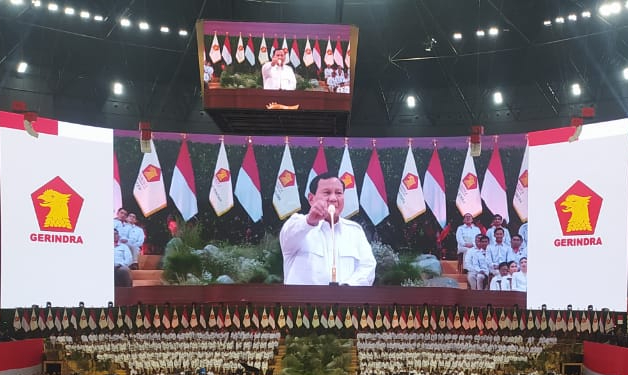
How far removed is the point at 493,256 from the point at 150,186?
10475 mm

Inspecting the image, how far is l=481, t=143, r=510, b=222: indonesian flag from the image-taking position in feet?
69.2

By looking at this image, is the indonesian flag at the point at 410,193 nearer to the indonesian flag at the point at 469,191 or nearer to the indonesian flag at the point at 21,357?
the indonesian flag at the point at 469,191

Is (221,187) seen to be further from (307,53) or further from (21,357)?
(21,357)

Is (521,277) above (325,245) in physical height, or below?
below

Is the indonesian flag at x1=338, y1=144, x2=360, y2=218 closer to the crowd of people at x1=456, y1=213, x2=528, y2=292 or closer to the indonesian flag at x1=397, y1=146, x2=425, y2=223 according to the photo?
the indonesian flag at x1=397, y1=146, x2=425, y2=223

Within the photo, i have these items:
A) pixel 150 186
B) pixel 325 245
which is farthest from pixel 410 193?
pixel 150 186

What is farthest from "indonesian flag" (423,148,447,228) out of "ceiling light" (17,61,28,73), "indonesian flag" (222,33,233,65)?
"ceiling light" (17,61,28,73)

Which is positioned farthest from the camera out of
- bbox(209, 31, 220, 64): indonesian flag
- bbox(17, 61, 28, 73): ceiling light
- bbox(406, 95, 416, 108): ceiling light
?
bbox(406, 95, 416, 108): ceiling light

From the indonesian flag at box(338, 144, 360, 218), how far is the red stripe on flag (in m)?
9.90

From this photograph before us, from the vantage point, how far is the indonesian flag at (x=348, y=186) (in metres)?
21.9

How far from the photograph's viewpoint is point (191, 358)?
15.0m

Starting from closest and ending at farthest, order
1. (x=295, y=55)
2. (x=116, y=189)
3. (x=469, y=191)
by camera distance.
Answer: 1. (x=295, y=55)
2. (x=116, y=189)
3. (x=469, y=191)

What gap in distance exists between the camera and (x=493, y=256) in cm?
2075

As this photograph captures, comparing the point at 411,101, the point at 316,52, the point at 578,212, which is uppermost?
the point at 411,101
